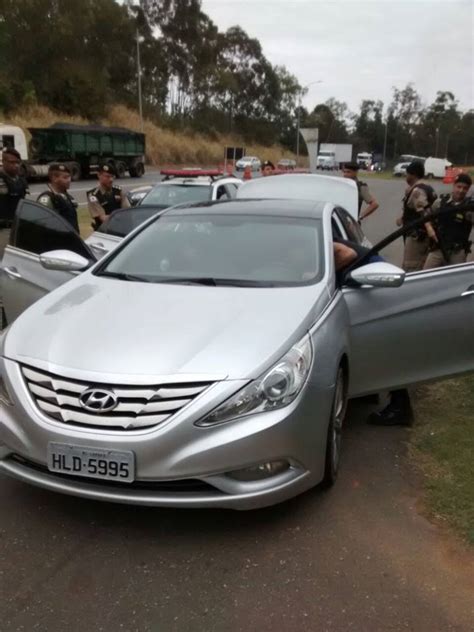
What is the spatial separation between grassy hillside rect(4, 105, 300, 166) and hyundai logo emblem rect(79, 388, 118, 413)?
1762 inches

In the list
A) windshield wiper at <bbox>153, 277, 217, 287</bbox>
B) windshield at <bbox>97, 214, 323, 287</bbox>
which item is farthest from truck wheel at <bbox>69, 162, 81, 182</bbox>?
windshield wiper at <bbox>153, 277, 217, 287</bbox>

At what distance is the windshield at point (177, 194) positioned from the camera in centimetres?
1059

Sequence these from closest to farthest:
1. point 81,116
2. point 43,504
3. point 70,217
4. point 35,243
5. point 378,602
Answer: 1. point 378,602
2. point 43,504
3. point 35,243
4. point 70,217
5. point 81,116

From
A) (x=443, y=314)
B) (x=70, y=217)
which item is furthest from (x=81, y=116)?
(x=443, y=314)

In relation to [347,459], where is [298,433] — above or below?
above

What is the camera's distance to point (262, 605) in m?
2.64

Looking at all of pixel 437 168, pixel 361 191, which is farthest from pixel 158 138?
pixel 361 191

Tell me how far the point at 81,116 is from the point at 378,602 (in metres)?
53.8

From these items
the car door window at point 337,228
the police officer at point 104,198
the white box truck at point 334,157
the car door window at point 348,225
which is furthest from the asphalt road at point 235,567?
the white box truck at point 334,157

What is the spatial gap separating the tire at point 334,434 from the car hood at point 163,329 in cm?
45

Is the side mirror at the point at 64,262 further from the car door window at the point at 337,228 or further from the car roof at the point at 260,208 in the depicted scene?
the car door window at the point at 337,228

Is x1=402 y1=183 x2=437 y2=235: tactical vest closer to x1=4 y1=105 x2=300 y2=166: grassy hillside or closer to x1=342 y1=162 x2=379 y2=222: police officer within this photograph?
x1=342 y1=162 x2=379 y2=222: police officer

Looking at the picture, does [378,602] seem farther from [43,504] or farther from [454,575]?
[43,504]

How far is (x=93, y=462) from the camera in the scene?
2822 millimetres
